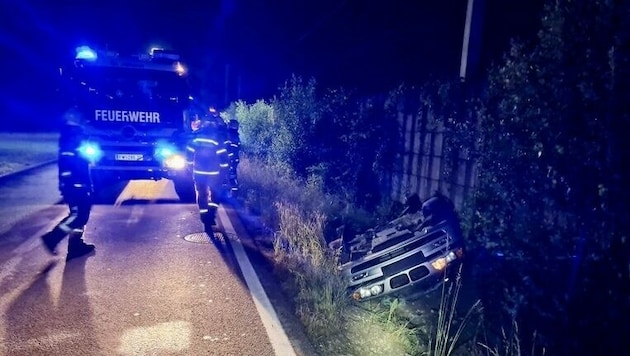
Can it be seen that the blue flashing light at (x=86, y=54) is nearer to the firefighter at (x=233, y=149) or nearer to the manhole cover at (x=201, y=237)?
the firefighter at (x=233, y=149)

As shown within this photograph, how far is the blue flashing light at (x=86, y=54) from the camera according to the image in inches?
375

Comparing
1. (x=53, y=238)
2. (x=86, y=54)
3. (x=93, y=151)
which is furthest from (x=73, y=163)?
(x=86, y=54)

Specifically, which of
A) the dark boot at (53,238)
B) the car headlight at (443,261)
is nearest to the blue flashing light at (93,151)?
the dark boot at (53,238)

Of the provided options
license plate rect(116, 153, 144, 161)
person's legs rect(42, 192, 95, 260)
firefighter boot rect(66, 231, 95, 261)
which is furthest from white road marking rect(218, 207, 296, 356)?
license plate rect(116, 153, 144, 161)

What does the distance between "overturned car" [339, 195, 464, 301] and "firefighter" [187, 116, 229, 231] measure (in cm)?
335

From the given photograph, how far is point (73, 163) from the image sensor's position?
7.33 metres

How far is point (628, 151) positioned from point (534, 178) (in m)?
0.94

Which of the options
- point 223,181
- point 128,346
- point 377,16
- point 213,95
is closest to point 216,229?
point 223,181

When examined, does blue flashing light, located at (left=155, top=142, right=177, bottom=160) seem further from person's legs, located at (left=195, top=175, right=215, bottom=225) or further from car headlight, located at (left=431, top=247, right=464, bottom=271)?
car headlight, located at (left=431, top=247, right=464, bottom=271)

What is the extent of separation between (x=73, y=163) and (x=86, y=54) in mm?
3453

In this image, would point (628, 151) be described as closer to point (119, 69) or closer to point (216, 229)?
point (216, 229)

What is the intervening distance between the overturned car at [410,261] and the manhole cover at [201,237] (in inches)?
109

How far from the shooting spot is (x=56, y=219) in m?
8.16

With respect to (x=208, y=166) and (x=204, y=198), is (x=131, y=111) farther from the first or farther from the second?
Answer: (x=204, y=198)
